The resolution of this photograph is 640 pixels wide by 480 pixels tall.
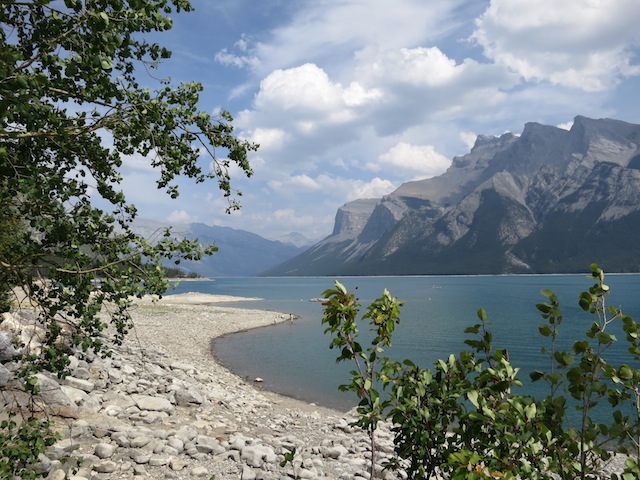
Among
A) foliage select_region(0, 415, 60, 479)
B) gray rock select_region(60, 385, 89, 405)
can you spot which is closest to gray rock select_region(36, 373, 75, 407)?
gray rock select_region(60, 385, 89, 405)

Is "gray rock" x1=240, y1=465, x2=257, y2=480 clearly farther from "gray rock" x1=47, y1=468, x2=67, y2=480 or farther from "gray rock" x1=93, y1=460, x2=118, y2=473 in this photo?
"gray rock" x1=47, y1=468, x2=67, y2=480

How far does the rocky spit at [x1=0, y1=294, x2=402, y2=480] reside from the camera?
11.3 m

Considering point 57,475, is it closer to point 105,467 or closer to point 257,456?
point 105,467


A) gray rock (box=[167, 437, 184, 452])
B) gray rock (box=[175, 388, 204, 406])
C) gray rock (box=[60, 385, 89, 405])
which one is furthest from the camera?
gray rock (box=[175, 388, 204, 406])

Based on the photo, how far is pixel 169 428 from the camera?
15219 millimetres

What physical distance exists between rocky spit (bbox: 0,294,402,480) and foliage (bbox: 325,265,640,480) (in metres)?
4.21

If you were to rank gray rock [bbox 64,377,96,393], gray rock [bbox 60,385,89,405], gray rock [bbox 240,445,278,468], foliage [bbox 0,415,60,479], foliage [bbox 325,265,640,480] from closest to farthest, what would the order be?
1. foliage [bbox 325,265,640,480]
2. foliage [bbox 0,415,60,479]
3. gray rock [bbox 240,445,278,468]
4. gray rock [bbox 60,385,89,405]
5. gray rock [bbox 64,377,96,393]

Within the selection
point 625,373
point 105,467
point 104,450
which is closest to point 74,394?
point 104,450

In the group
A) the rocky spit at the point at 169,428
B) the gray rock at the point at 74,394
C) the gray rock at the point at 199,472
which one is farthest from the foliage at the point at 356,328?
the gray rock at the point at 74,394

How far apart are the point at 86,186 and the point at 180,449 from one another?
961cm

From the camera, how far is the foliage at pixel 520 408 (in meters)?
3.95

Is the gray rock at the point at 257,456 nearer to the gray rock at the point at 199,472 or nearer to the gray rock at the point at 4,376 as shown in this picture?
the gray rock at the point at 199,472

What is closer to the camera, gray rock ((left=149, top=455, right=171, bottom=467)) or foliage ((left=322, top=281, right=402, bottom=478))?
foliage ((left=322, top=281, right=402, bottom=478))

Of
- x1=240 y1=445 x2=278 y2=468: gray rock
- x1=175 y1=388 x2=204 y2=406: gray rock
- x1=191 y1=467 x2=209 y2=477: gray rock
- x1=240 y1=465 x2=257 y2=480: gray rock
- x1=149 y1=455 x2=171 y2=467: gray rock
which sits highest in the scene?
x1=149 y1=455 x2=171 y2=467: gray rock
